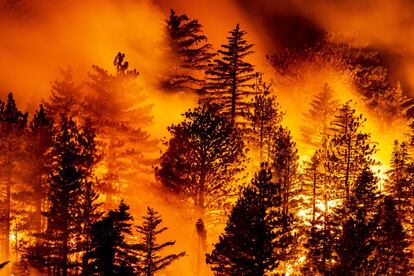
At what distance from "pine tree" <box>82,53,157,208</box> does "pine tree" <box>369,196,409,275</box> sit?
15892mm

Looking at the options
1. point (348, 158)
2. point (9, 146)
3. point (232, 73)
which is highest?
point (232, 73)

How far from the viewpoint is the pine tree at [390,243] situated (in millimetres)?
30828

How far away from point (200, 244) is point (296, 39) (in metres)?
57.1

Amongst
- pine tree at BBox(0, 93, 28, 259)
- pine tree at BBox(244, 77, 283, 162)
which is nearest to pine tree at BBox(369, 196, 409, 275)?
pine tree at BBox(244, 77, 283, 162)

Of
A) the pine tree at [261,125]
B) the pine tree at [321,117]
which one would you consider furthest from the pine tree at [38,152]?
the pine tree at [321,117]

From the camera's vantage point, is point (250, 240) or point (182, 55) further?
point (182, 55)

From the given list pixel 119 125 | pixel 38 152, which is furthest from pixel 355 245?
pixel 38 152

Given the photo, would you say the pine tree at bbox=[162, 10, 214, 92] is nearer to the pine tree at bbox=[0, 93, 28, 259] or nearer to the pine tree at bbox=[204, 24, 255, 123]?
the pine tree at bbox=[204, 24, 255, 123]

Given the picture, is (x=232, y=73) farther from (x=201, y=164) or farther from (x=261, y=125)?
(x=201, y=164)

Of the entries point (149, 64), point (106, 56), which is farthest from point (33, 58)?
point (149, 64)

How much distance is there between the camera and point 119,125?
38062 mm

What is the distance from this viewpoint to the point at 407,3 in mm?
102812

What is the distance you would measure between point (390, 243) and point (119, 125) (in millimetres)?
19455

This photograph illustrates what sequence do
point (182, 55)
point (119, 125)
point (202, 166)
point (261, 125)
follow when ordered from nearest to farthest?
point (202, 166) < point (119, 125) < point (261, 125) < point (182, 55)
